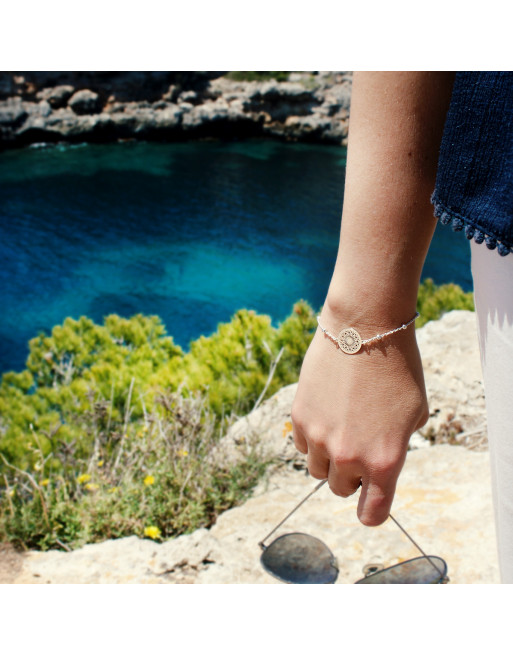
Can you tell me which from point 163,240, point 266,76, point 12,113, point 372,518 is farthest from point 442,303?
point 266,76

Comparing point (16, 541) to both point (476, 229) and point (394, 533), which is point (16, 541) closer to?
point (394, 533)

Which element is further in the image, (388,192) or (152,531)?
(152,531)

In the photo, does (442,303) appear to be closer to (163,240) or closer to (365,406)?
(365,406)

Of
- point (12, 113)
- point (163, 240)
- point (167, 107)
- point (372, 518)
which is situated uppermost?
point (167, 107)

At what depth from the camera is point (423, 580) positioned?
56.8 inches

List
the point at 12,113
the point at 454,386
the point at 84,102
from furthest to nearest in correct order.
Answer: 1. the point at 84,102
2. the point at 12,113
3. the point at 454,386

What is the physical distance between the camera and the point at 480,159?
0.62 metres

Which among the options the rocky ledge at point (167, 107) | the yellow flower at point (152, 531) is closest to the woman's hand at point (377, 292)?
the yellow flower at point (152, 531)

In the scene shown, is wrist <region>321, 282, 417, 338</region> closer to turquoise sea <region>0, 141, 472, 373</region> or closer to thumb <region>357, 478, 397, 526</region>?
thumb <region>357, 478, 397, 526</region>

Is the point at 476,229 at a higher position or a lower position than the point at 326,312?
higher

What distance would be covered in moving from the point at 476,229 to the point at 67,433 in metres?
2.73

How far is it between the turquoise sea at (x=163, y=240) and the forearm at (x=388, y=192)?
6.85 meters

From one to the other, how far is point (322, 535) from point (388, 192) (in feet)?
4.51
